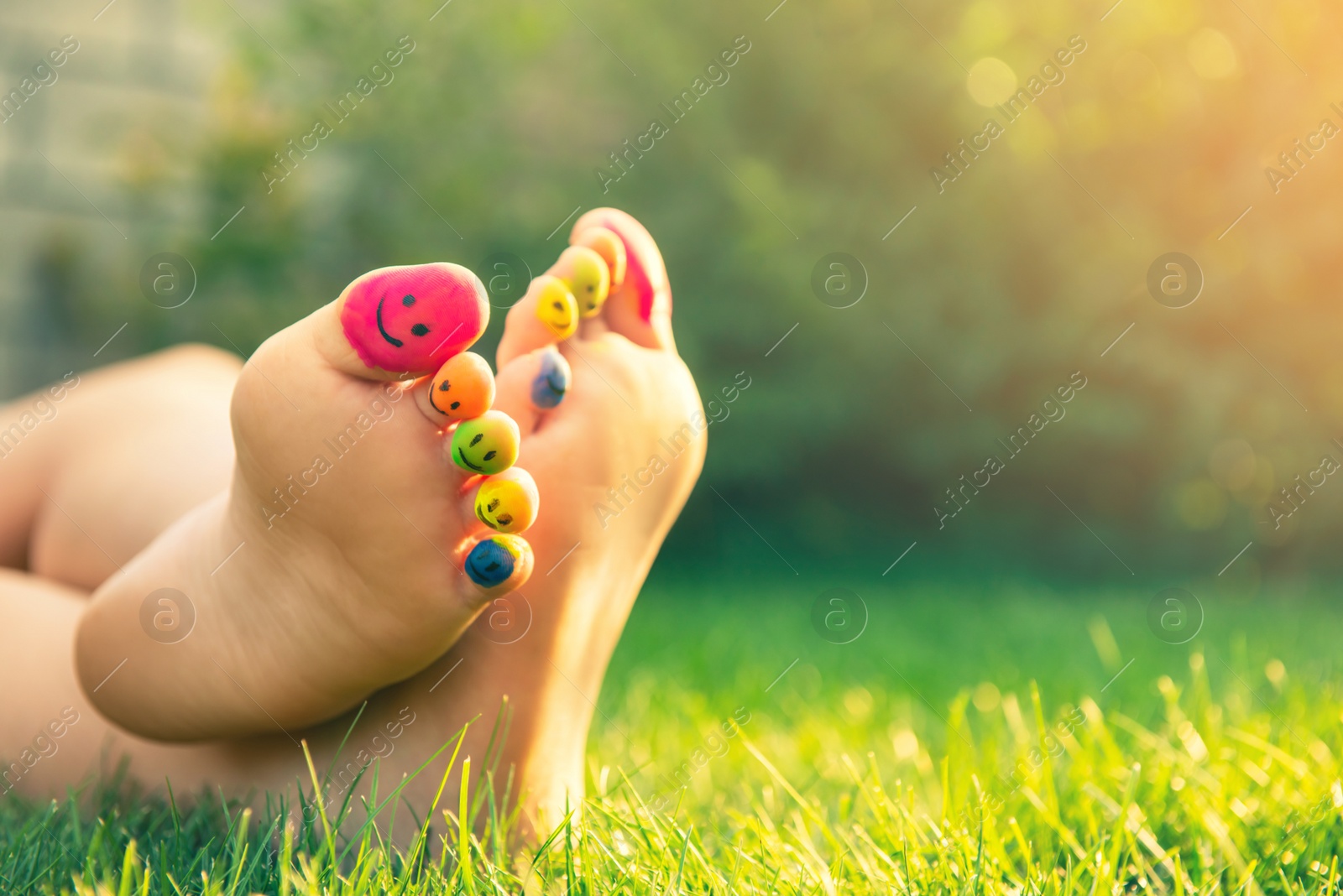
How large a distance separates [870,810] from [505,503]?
1.81 ft

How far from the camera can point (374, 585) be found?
80cm

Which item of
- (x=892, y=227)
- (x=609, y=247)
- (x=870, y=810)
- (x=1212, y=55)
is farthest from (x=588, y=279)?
(x=1212, y=55)

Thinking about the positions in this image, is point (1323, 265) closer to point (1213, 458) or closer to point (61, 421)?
point (1213, 458)

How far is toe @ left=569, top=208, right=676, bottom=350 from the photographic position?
105cm

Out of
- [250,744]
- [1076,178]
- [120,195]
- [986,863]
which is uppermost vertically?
[1076,178]

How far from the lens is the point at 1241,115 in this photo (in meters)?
3.55

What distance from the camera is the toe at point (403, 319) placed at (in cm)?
75

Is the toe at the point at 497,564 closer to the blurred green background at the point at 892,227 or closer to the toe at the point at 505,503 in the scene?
the toe at the point at 505,503

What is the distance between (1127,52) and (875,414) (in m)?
1.42

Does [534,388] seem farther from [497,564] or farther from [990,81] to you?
[990,81]

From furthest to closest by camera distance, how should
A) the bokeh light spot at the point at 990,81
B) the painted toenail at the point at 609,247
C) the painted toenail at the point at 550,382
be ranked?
the bokeh light spot at the point at 990,81 → the painted toenail at the point at 609,247 → the painted toenail at the point at 550,382

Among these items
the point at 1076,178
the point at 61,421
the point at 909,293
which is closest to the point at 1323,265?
the point at 1076,178

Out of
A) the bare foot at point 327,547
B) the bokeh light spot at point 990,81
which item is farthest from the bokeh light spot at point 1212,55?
the bare foot at point 327,547

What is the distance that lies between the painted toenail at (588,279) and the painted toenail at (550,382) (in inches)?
4.3
